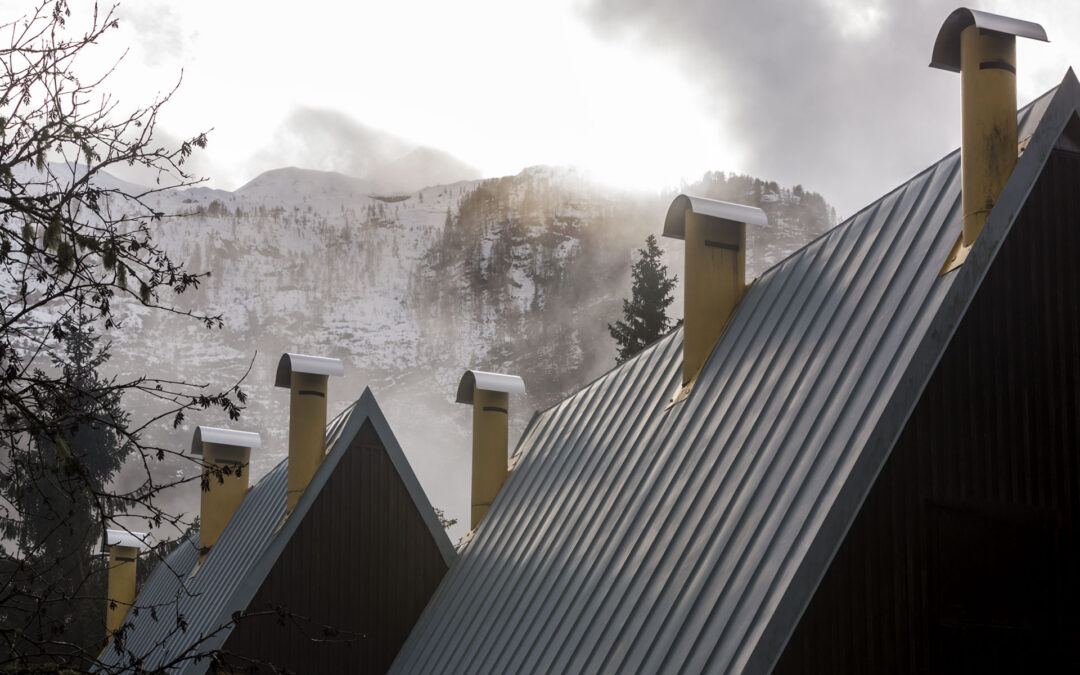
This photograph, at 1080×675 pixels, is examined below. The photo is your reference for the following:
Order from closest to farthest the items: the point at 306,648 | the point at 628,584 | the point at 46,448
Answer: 1. the point at 628,584
2. the point at 306,648
3. the point at 46,448

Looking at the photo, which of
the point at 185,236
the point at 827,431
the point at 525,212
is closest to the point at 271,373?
the point at 185,236

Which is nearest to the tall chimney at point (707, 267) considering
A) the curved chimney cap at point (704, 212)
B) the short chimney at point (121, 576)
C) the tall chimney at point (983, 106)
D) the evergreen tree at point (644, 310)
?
the curved chimney cap at point (704, 212)

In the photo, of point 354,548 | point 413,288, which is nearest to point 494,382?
point 354,548

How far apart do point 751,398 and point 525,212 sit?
623 ft

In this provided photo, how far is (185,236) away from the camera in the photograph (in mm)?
182000

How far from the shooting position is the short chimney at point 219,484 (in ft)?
71.7

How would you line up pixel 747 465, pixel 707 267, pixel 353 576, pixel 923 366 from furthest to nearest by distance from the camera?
pixel 353 576 < pixel 707 267 < pixel 747 465 < pixel 923 366

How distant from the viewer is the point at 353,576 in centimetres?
1590

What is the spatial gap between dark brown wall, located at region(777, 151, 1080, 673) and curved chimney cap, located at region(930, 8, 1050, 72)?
0.98 m

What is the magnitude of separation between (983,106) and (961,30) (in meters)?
0.76

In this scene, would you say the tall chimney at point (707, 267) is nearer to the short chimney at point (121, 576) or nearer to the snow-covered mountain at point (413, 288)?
the short chimney at point (121, 576)

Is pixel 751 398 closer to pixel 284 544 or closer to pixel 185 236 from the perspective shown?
pixel 284 544

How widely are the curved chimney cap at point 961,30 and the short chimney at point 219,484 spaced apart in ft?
49.1

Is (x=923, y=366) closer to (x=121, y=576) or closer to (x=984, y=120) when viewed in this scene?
(x=984, y=120)
